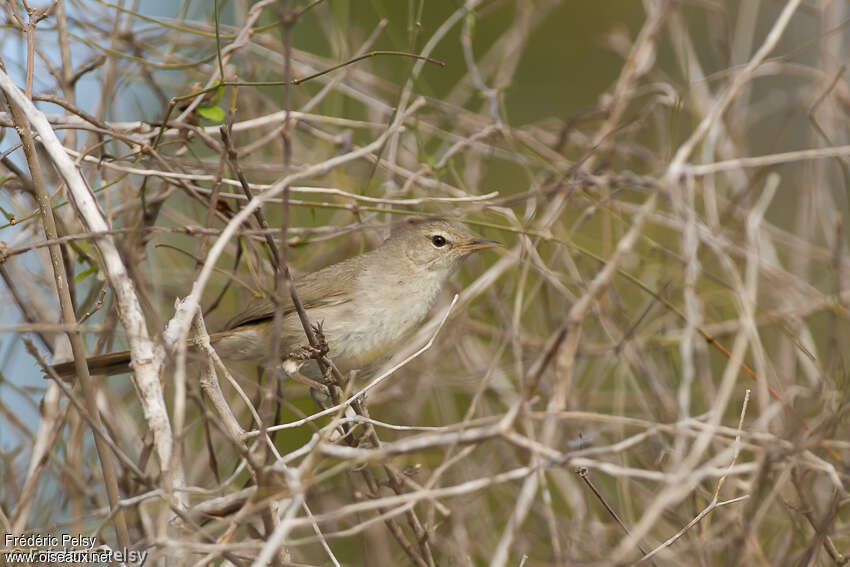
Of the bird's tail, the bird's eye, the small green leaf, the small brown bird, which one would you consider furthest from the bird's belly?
the small green leaf

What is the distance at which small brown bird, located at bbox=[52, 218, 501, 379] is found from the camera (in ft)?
12.3

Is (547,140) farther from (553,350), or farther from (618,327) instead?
(553,350)

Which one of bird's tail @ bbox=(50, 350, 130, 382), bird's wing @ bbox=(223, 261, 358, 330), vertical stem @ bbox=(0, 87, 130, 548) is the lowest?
bird's wing @ bbox=(223, 261, 358, 330)

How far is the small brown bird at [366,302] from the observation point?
373 cm

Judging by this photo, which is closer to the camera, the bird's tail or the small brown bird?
the bird's tail

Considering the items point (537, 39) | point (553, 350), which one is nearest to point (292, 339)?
point (553, 350)

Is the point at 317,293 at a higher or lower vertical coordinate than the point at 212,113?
lower

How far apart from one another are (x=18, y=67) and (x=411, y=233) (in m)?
1.84

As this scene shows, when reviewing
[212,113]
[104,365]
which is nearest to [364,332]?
[104,365]

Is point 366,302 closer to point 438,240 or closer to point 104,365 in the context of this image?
point 438,240

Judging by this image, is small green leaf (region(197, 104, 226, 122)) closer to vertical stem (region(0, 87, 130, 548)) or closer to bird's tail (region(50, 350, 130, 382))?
vertical stem (region(0, 87, 130, 548))

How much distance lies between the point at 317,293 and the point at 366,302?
0.82 feet

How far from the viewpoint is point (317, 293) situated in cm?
390

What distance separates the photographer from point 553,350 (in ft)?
6.47
